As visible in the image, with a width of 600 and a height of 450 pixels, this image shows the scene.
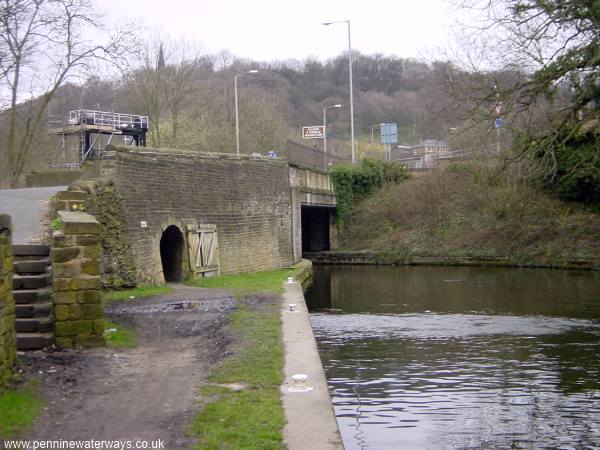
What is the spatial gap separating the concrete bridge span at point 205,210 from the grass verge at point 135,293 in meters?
0.62

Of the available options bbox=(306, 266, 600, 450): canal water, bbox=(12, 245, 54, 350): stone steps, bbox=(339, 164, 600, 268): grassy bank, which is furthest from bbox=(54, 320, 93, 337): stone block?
bbox=(339, 164, 600, 268): grassy bank

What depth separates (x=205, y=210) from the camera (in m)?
22.2

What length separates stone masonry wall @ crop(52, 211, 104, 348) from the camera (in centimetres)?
950

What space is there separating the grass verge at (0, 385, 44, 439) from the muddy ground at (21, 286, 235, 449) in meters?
0.10

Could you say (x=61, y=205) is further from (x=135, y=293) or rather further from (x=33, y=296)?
(x=33, y=296)

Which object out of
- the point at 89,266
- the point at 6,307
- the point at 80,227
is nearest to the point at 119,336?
the point at 89,266

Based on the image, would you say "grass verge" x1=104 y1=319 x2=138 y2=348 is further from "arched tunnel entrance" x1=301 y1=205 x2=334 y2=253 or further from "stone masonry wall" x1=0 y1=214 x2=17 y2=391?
"arched tunnel entrance" x1=301 y1=205 x2=334 y2=253

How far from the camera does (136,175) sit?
18562mm

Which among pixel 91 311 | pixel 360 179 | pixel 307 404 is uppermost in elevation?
pixel 360 179

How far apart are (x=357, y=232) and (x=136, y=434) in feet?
113

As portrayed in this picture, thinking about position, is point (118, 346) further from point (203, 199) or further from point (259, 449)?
point (203, 199)

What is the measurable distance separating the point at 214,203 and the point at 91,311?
1317cm

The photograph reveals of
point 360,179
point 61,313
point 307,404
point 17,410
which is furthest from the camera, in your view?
point 360,179

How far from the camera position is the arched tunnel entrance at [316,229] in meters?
40.3
